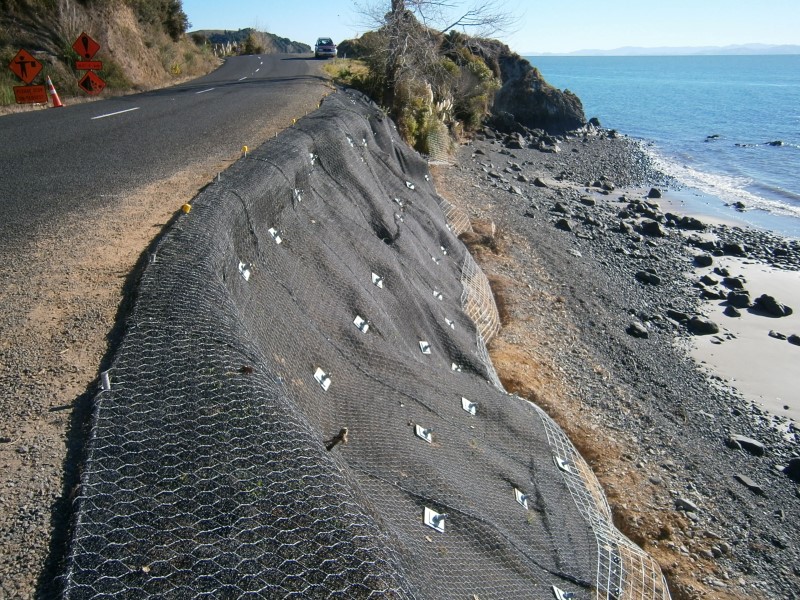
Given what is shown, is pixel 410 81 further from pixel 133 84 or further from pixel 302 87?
pixel 133 84

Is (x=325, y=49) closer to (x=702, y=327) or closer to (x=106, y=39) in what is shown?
(x=106, y=39)

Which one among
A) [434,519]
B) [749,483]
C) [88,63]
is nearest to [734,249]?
[749,483]

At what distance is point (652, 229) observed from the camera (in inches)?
770

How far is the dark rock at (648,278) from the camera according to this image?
15383 mm

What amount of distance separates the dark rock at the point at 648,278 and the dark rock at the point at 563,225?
130 inches

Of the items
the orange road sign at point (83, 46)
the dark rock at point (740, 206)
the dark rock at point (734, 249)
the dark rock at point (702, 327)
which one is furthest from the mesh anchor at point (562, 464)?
the dark rock at point (740, 206)

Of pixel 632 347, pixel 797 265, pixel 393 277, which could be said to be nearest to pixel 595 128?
pixel 797 265

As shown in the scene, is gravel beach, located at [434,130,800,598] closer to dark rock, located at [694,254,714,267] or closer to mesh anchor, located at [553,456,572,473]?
dark rock, located at [694,254,714,267]

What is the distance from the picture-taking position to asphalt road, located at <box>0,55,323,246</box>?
7230 millimetres

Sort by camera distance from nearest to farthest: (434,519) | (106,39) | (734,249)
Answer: (434,519) → (734,249) → (106,39)

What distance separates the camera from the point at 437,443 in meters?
5.05

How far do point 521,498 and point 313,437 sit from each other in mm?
2642

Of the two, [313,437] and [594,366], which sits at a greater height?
[313,437]

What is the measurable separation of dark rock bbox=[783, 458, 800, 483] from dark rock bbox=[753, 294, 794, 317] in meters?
6.75
